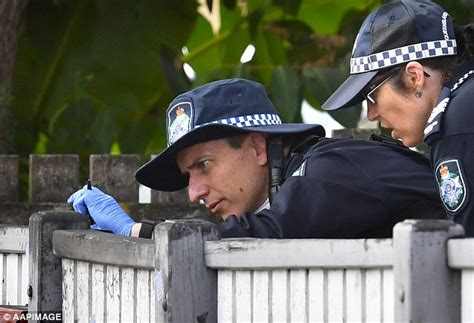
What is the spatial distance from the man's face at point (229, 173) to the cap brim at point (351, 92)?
290 millimetres

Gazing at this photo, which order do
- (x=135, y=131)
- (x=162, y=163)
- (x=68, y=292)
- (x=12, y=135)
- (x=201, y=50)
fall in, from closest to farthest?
1. (x=68, y=292)
2. (x=162, y=163)
3. (x=12, y=135)
4. (x=135, y=131)
5. (x=201, y=50)

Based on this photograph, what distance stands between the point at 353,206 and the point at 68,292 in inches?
32.8

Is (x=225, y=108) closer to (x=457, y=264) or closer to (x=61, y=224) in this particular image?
(x=61, y=224)

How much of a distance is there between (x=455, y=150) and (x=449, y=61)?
381 mm

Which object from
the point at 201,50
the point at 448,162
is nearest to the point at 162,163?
the point at 448,162

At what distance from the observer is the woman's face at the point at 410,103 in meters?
3.50

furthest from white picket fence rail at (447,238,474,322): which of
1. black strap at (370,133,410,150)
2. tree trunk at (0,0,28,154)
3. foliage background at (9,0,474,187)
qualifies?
foliage background at (9,0,474,187)

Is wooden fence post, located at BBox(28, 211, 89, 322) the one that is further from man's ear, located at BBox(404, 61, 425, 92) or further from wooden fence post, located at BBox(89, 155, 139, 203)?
wooden fence post, located at BBox(89, 155, 139, 203)

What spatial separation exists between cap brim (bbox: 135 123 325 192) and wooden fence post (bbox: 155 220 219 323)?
1.88ft

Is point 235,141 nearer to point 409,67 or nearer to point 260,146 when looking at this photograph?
point 260,146

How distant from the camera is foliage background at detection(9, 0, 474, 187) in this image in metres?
7.39

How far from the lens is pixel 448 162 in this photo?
3230mm

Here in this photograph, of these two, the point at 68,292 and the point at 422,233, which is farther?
the point at 68,292

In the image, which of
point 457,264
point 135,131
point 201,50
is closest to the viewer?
point 457,264
